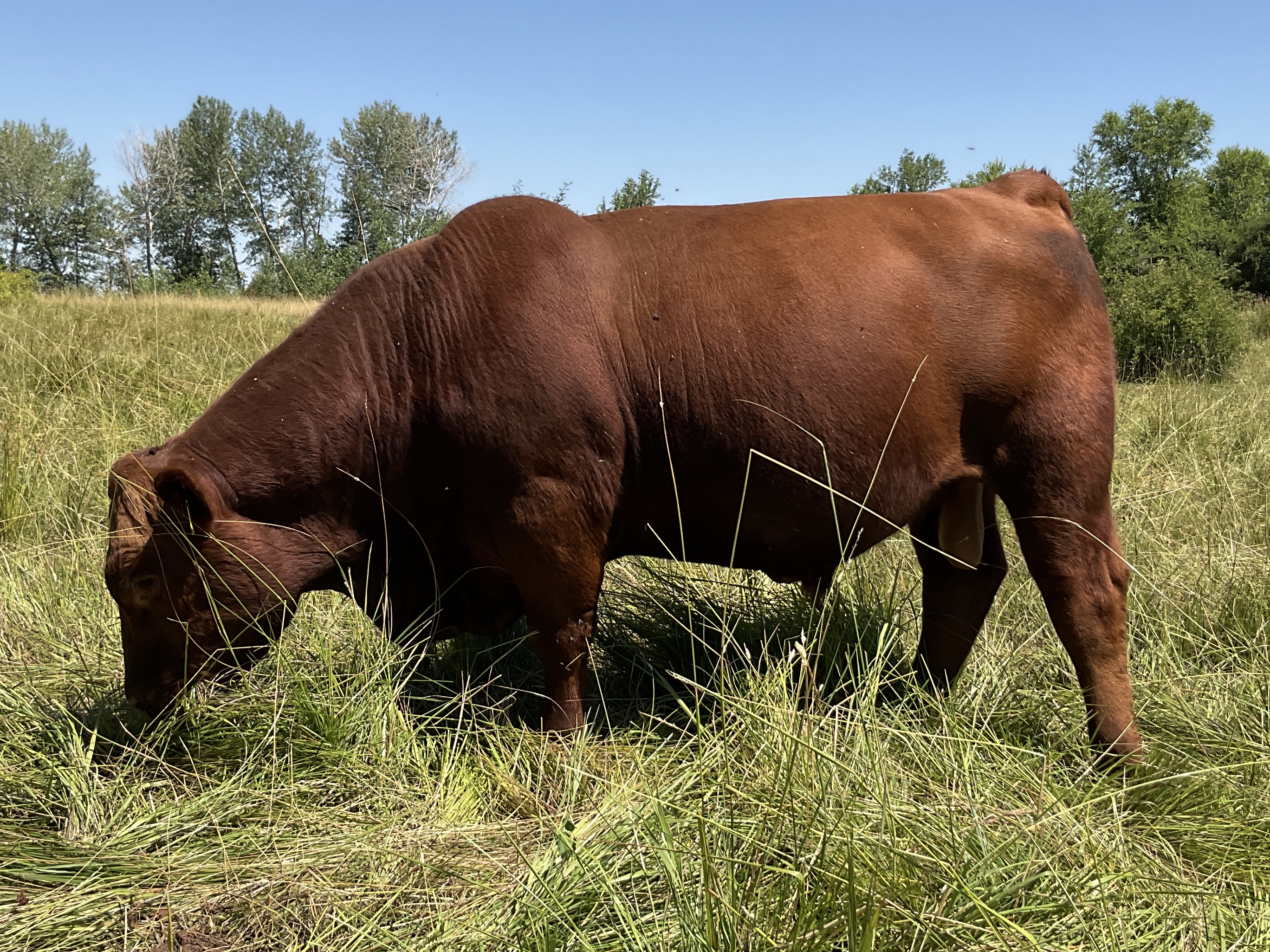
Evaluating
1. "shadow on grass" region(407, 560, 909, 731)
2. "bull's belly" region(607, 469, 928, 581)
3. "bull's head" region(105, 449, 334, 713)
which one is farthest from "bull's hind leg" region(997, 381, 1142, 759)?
"bull's head" region(105, 449, 334, 713)

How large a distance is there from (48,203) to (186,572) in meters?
76.7

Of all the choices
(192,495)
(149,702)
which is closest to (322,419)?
(192,495)

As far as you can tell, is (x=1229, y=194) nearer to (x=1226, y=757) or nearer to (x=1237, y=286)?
(x=1237, y=286)

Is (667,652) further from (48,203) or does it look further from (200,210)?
(48,203)

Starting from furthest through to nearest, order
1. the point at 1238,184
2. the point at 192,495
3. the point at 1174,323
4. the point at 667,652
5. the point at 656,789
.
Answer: the point at 1238,184 → the point at 1174,323 → the point at 667,652 → the point at 192,495 → the point at 656,789

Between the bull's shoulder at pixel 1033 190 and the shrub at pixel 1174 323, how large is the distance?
1061cm

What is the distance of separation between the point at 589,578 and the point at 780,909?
51.5 inches

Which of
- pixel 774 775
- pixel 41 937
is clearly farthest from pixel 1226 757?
pixel 41 937

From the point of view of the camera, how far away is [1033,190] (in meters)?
3.25

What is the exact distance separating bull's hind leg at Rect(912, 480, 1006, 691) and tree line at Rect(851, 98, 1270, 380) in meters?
4.97

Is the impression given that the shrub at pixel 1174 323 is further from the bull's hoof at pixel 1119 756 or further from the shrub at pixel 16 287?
the shrub at pixel 16 287

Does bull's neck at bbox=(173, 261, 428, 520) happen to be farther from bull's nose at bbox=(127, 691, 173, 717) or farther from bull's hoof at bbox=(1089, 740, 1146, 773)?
bull's hoof at bbox=(1089, 740, 1146, 773)

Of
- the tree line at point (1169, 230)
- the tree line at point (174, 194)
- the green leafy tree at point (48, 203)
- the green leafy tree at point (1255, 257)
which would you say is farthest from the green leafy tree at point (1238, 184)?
the green leafy tree at point (48, 203)

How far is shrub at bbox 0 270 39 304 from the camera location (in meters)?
10.5
